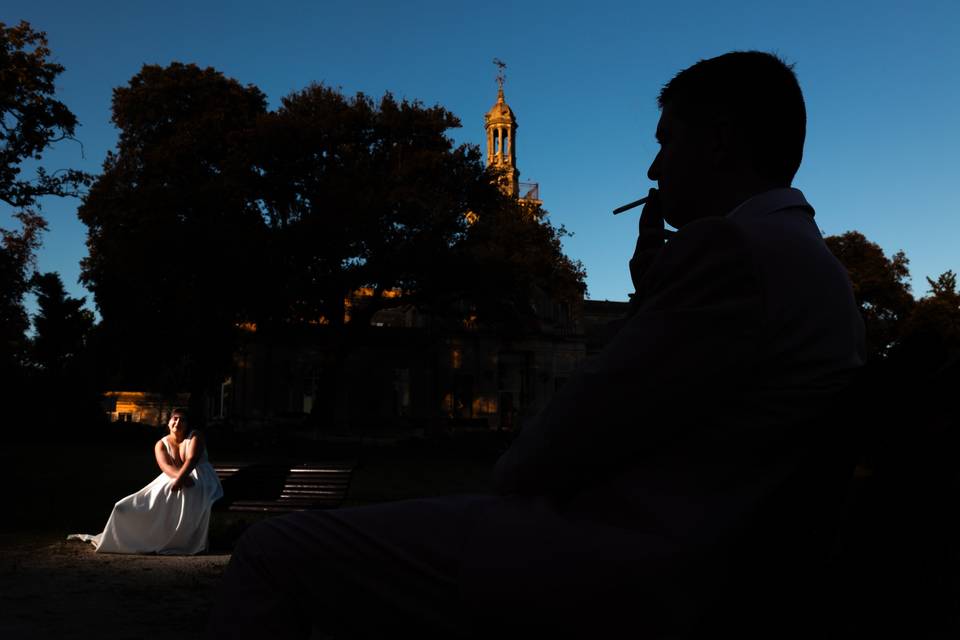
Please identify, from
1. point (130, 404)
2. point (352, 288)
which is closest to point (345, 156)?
point (352, 288)

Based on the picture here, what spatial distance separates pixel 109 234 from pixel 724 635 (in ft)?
118

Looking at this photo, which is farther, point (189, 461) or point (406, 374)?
point (406, 374)

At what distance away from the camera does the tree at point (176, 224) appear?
31.9 m

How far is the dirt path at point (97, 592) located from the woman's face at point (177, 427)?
1634 millimetres

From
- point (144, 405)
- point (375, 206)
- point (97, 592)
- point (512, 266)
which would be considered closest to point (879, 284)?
point (512, 266)

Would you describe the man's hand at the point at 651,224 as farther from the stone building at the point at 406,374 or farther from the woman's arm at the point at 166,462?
the stone building at the point at 406,374

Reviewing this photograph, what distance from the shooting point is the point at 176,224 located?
31922 mm

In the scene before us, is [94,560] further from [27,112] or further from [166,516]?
[27,112]

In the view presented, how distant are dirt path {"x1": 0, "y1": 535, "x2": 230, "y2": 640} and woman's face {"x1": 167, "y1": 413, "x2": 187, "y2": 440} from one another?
1634 millimetres

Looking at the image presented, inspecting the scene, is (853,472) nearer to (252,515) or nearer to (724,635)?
(724,635)

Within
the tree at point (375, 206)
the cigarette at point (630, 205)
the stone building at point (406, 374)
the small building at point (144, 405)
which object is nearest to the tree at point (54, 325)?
the small building at point (144, 405)

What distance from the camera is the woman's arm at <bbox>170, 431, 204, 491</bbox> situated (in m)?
10.6

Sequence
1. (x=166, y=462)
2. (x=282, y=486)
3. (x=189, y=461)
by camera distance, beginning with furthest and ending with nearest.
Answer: (x=282, y=486) < (x=166, y=462) < (x=189, y=461)

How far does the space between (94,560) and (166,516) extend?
47.8 inches
